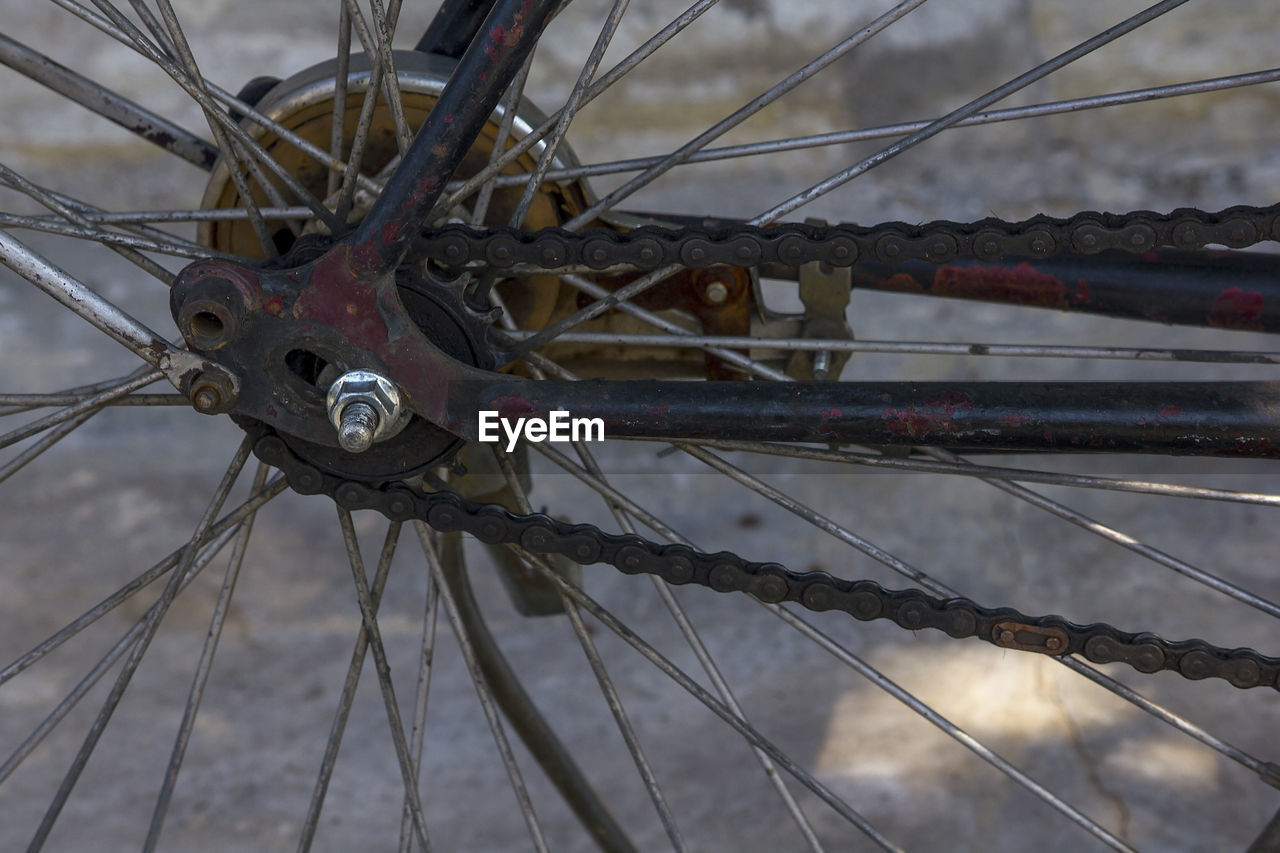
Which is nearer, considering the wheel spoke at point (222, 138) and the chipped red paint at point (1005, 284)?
the wheel spoke at point (222, 138)

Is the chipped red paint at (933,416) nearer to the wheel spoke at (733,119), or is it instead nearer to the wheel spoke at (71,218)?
the wheel spoke at (733,119)

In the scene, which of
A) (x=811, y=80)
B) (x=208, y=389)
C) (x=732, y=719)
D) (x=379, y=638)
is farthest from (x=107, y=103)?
(x=811, y=80)

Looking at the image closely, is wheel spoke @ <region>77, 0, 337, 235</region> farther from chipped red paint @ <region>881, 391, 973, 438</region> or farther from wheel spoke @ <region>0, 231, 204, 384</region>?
chipped red paint @ <region>881, 391, 973, 438</region>

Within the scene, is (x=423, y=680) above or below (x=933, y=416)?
below

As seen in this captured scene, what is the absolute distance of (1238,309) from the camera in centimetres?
102

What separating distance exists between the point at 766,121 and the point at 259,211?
2078mm

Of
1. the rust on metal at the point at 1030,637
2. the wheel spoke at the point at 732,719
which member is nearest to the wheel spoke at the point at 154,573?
the wheel spoke at the point at 732,719

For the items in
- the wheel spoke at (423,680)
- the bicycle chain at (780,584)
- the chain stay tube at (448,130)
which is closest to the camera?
the chain stay tube at (448,130)

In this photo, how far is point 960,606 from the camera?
88 centimetres

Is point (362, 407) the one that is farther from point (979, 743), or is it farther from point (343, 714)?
point (979, 743)

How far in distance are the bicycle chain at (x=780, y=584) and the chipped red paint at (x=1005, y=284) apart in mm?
302

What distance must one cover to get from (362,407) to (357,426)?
2 centimetres

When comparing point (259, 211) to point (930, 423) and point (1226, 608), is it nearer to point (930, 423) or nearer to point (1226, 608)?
point (930, 423)

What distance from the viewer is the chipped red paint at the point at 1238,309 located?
3.33ft
